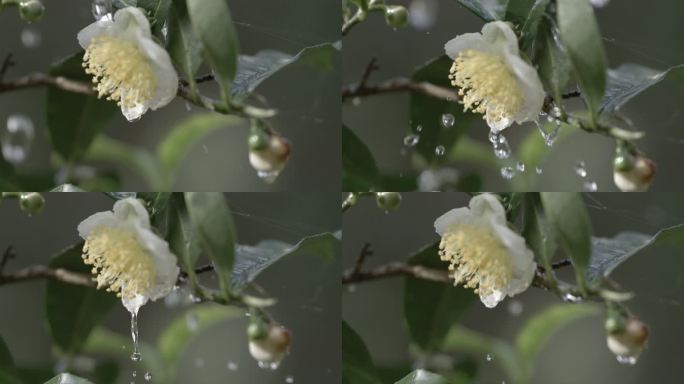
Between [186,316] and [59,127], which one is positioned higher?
[59,127]

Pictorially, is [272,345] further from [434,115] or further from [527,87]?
[527,87]

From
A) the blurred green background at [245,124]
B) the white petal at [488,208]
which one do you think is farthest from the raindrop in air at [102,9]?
the white petal at [488,208]

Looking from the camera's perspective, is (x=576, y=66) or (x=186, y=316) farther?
(x=186, y=316)

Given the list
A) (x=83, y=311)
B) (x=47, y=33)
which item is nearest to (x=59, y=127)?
(x=47, y=33)

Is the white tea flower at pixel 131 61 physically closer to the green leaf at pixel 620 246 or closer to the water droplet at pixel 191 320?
the water droplet at pixel 191 320

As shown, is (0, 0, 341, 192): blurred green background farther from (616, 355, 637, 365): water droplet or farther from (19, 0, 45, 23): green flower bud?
(616, 355, 637, 365): water droplet

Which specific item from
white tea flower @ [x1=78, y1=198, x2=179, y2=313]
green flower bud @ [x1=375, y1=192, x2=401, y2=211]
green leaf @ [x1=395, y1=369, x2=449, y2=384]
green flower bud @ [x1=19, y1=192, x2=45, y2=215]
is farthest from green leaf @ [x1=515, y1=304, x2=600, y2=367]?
green flower bud @ [x1=19, y1=192, x2=45, y2=215]

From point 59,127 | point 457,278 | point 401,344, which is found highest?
point 59,127

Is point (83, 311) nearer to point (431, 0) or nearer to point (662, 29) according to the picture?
point (431, 0)
